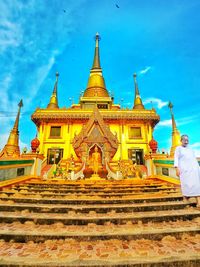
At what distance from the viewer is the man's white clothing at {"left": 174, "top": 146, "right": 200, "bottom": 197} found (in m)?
3.44

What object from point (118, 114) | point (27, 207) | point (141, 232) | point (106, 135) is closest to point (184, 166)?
point (141, 232)

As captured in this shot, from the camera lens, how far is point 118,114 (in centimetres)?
1908

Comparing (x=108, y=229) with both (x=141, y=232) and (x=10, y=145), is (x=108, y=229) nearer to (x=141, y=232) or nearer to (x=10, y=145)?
(x=141, y=232)

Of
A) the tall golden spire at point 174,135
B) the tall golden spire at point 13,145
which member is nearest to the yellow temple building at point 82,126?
the tall golden spire at point 13,145

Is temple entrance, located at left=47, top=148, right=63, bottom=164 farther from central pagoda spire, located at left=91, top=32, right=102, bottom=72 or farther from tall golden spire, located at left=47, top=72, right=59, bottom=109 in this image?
central pagoda spire, located at left=91, top=32, right=102, bottom=72

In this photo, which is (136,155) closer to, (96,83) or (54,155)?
(54,155)

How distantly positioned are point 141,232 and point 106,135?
452 inches

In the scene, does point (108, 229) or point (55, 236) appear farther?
point (108, 229)

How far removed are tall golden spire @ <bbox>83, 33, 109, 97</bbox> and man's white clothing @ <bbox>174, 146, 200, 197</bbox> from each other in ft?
71.1

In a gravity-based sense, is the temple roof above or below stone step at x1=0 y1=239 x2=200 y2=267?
above

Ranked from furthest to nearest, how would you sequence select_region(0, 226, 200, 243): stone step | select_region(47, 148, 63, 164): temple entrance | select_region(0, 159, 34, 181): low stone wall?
select_region(47, 148, 63, 164): temple entrance, select_region(0, 159, 34, 181): low stone wall, select_region(0, 226, 200, 243): stone step

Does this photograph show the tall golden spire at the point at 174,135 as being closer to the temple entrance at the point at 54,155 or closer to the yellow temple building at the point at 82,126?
the yellow temple building at the point at 82,126

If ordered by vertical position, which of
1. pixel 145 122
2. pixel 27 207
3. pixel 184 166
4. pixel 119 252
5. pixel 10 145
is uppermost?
pixel 145 122

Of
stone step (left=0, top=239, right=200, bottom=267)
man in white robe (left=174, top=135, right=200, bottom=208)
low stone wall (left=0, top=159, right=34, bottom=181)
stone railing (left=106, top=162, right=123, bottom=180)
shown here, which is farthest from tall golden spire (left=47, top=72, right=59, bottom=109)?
stone step (left=0, top=239, right=200, bottom=267)
